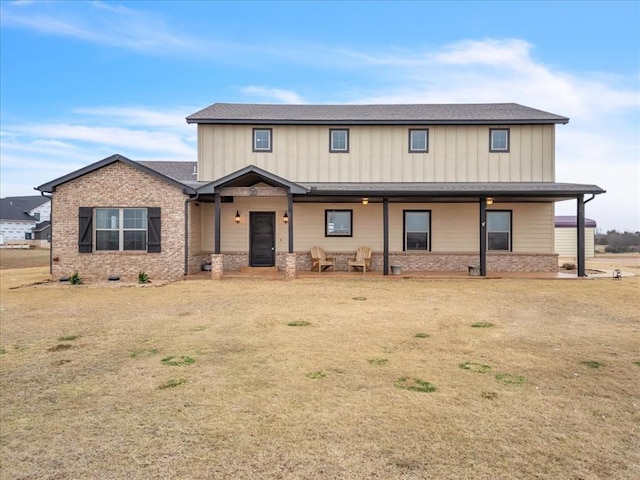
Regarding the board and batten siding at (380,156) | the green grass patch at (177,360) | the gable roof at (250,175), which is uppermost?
the board and batten siding at (380,156)

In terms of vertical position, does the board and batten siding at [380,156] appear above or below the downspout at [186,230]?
above

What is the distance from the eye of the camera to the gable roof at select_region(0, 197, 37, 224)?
2019 inches

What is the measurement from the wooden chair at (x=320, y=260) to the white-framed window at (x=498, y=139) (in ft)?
26.9

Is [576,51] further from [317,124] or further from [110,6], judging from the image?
[110,6]

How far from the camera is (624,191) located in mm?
25531

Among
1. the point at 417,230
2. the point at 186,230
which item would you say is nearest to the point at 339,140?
the point at 417,230

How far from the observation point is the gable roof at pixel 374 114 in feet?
51.4

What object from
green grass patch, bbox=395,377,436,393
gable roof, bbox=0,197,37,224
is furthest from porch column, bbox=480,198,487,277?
gable roof, bbox=0,197,37,224

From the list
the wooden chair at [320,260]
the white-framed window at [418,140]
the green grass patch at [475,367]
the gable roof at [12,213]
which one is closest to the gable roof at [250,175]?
the wooden chair at [320,260]

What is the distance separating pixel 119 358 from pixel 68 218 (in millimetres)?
11149

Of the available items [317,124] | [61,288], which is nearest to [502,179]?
[317,124]

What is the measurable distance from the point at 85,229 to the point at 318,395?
43.6 feet

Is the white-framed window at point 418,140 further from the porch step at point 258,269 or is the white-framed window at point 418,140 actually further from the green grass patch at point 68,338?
the green grass patch at point 68,338

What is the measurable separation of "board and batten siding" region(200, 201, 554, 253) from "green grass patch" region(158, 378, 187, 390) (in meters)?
11.6
